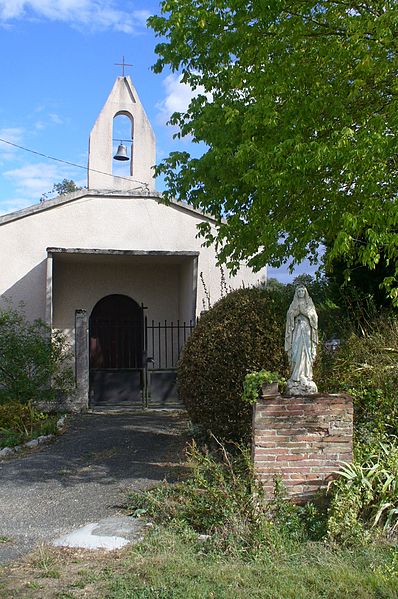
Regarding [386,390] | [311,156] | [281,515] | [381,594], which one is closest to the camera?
[381,594]

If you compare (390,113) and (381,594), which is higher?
(390,113)

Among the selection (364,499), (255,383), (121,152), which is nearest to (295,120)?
(255,383)

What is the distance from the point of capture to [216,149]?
30.8 ft

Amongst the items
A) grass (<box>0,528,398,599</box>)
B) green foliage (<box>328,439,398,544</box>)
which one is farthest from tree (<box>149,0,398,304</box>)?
grass (<box>0,528,398,599</box>)

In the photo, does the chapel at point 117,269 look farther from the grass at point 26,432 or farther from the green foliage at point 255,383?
the green foliage at point 255,383

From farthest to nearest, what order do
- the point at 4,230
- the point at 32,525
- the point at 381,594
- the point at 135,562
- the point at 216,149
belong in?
the point at 4,230 < the point at 216,149 < the point at 32,525 < the point at 135,562 < the point at 381,594

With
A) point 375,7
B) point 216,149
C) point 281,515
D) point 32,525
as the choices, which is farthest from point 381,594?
point 375,7

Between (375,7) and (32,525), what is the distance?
7.67 meters

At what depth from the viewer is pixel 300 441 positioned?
A: 6.47 metres

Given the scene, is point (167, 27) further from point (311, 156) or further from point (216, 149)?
point (311, 156)

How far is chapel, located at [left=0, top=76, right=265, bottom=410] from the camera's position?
14.6 metres

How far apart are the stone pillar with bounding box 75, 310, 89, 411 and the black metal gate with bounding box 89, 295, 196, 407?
79cm

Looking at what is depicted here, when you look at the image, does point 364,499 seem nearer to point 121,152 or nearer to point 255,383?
point 255,383

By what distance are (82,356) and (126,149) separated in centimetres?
506
